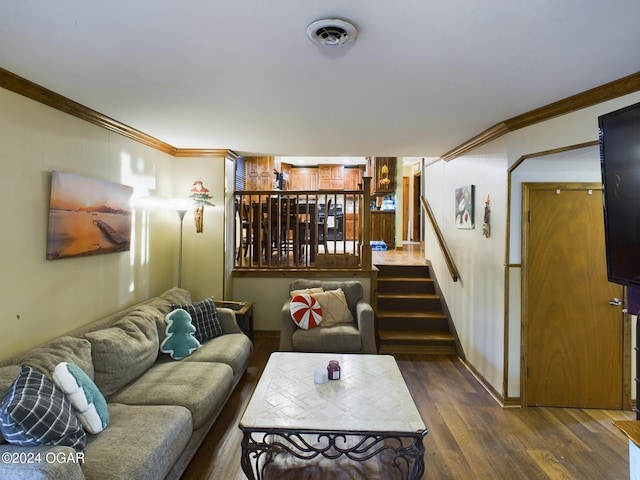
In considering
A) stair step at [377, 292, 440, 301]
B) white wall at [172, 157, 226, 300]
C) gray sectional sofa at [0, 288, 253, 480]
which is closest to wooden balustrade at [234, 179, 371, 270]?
white wall at [172, 157, 226, 300]

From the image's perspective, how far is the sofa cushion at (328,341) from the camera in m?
3.50

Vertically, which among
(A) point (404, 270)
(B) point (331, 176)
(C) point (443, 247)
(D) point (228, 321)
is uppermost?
(B) point (331, 176)

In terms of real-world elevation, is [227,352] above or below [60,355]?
below

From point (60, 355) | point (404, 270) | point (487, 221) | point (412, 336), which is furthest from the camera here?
point (404, 270)

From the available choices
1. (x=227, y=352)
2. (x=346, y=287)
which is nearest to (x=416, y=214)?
(x=346, y=287)

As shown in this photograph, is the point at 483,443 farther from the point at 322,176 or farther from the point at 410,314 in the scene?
the point at 322,176

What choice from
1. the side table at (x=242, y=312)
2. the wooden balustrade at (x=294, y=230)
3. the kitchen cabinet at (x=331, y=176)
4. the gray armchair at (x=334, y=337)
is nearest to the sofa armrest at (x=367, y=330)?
the gray armchair at (x=334, y=337)

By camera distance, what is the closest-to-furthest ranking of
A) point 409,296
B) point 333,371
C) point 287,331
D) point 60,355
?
point 60,355 < point 333,371 < point 287,331 < point 409,296

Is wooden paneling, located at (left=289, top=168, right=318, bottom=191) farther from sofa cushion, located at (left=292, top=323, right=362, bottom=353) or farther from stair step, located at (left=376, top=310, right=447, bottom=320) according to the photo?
sofa cushion, located at (left=292, top=323, right=362, bottom=353)

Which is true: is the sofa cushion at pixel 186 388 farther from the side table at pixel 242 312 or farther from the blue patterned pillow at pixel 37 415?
the side table at pixel 242 312

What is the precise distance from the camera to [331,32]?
154 cm

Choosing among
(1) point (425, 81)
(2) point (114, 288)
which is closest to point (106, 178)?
(2) point (114, 288)

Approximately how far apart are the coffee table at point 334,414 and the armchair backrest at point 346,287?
1405mm

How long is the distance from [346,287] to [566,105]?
2.72 metres
